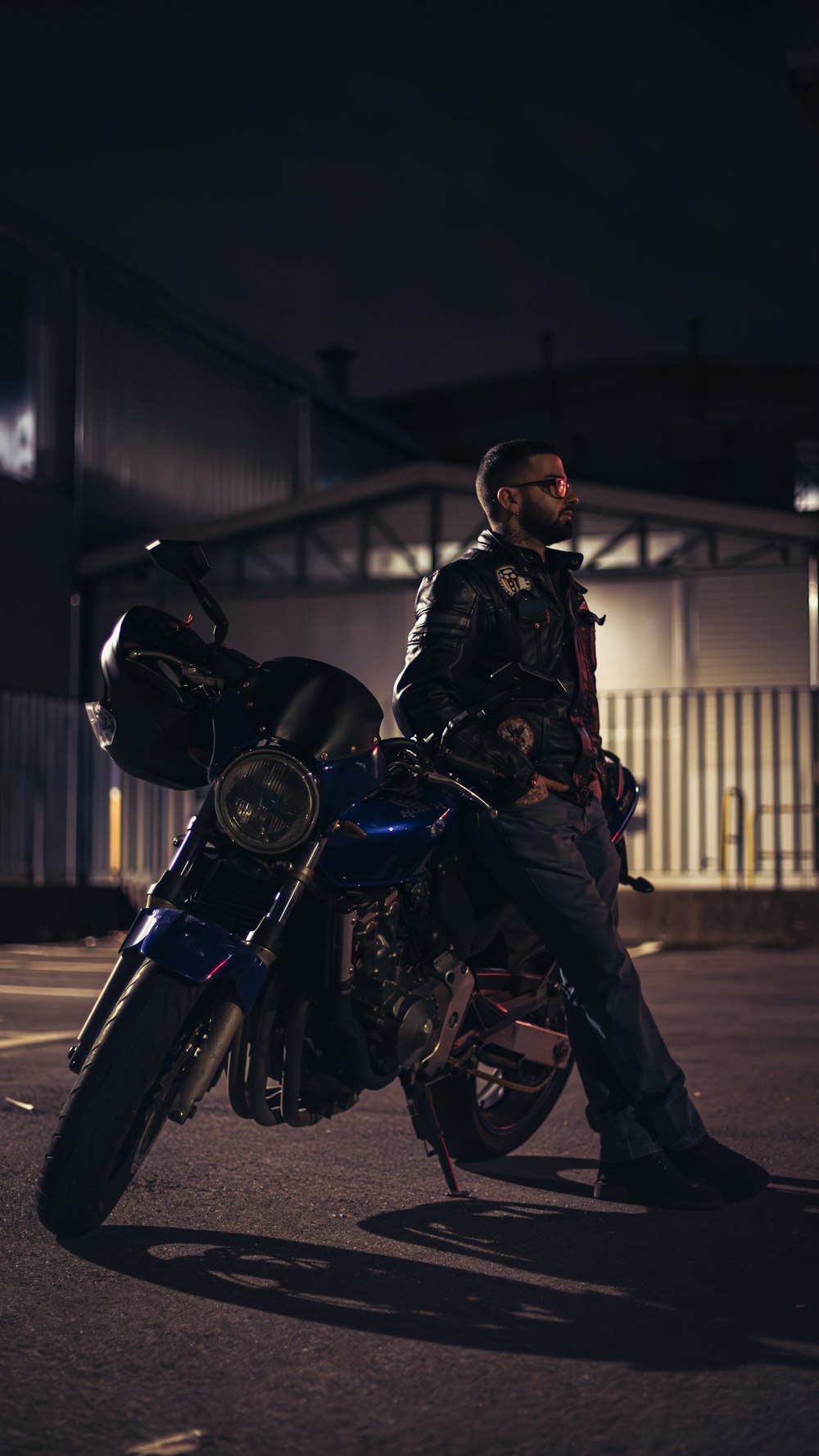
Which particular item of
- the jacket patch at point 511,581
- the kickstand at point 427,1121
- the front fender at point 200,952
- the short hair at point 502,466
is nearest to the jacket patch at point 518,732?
the jacket patch at point 511,581

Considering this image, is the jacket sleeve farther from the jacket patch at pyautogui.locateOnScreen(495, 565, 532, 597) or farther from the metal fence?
the metal fence

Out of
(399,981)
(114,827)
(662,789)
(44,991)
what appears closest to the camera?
(399,981)

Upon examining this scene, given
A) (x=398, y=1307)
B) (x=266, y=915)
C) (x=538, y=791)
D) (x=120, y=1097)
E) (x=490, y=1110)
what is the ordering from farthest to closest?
1. (x=490, y=1110)
2. (x=538, y=791)
3. (x=266, y=915)
4. (x=120, y=1097)
5. (x=398, y=1307)

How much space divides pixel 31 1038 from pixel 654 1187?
4.11m

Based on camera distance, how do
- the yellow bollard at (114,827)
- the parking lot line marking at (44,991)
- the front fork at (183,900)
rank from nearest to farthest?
the front fork at (183,900)
the parking lot line marking at (44,991)
the yellow bollard at (114,827)

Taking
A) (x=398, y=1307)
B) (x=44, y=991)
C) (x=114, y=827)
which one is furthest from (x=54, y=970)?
(x=398, y=1307)

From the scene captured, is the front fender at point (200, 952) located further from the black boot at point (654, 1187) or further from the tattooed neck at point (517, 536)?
the tattooed neck at point (517, 536)

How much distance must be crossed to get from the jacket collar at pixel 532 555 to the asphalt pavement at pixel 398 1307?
1.59 metres

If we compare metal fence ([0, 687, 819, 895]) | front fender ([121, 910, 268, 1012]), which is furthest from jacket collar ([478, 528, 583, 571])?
metal fence ([0, 687, 819, 895])

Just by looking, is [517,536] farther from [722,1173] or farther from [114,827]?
[114,827]

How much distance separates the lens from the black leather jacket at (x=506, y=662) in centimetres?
424

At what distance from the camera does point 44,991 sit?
1027cm

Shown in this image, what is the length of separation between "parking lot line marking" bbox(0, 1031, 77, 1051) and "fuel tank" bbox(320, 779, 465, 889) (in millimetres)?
3740

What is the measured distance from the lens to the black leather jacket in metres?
4.24
